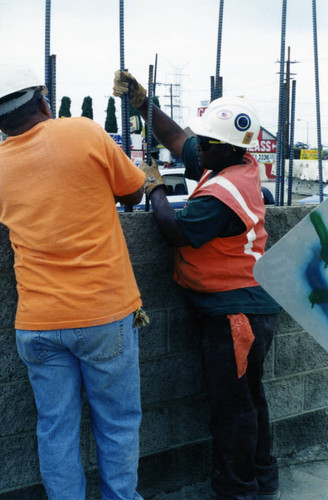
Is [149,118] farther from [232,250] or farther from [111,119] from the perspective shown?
[111,119]

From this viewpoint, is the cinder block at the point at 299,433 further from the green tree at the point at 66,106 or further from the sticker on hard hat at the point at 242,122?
the green tree at the point at 66,106

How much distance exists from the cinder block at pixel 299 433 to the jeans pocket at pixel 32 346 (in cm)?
190

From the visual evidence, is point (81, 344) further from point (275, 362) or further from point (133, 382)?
point (275, 362)

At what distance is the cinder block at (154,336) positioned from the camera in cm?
299

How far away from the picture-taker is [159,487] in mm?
3180

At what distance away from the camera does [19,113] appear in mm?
2121

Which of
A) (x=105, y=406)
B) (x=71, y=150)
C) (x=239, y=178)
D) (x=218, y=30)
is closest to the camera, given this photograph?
(x=71, y=150)

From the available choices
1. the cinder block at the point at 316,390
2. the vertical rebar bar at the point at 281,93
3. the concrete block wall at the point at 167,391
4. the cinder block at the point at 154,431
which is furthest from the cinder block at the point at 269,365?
the vertical rebar bar at the point at 281,93

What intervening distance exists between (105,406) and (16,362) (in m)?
0.59

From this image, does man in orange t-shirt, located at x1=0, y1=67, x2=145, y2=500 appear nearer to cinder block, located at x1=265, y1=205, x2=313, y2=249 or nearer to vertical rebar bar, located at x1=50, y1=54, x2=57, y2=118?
vertical rebar bar, located at x1=50, y1=54, x2=57, y2=118

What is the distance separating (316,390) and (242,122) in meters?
1.92

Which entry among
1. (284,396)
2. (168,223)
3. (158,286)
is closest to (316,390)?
(284,396)

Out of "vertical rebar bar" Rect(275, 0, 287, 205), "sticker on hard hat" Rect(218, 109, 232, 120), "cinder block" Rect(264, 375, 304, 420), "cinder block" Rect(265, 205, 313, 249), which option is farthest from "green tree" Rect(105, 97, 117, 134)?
"sticker on hard hat" Rect(218, 109, 232, 120)

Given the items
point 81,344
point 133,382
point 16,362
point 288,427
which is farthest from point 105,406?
point 288,427
